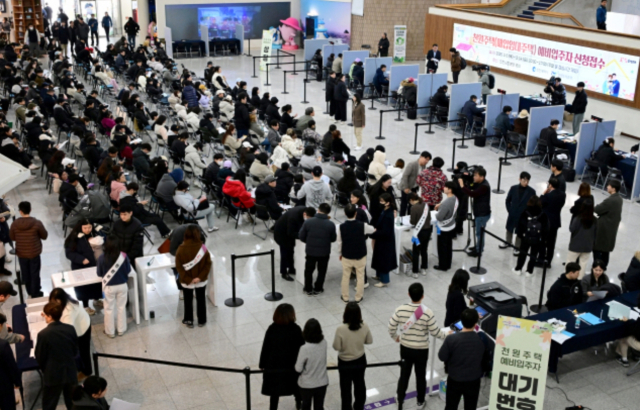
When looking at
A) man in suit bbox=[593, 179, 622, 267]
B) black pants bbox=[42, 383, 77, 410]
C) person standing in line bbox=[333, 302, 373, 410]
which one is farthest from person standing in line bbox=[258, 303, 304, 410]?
man in suit bbox=[593, 179, 622, 267]

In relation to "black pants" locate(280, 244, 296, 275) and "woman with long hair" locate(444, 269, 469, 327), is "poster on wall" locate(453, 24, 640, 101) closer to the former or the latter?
"black pants" locate(280, 244, 296, 275)

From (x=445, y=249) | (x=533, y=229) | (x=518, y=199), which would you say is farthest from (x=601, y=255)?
(x=445, y=249)

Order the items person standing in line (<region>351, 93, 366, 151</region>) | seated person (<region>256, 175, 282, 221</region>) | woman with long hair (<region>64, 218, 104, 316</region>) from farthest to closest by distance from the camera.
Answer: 1. person standing in line (<region>351, 93, 366, 151</region>)
2. seated person (<region>256, 175, 282, 221</region>)
3. woman with long hair (<region>64, 218, 104, 316</region>)

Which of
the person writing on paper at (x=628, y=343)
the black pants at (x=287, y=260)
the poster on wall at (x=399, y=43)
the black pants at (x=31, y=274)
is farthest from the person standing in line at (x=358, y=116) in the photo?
the poster on wall at (x=399, y=43)

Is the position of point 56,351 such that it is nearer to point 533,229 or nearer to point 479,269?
point 479,269

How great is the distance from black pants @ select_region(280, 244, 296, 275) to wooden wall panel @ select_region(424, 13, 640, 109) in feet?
35.5

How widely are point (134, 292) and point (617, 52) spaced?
44.6ft

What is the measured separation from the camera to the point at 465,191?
1029 cm

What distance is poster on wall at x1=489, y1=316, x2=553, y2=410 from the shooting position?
5.95 metres

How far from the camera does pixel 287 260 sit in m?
9.73

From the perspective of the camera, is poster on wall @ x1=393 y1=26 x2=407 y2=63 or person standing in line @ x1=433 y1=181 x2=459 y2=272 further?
poster on wall @ x1=393 y1=26 x2=407 y2=63

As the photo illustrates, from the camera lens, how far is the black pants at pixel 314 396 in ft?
20.4

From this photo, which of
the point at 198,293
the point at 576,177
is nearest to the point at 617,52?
the point at 576,177

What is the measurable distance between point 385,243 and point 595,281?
264 centimetres
